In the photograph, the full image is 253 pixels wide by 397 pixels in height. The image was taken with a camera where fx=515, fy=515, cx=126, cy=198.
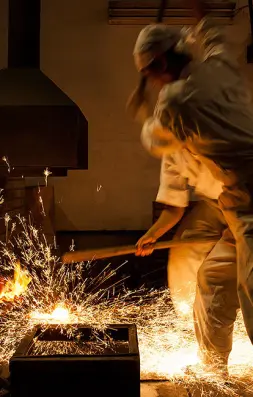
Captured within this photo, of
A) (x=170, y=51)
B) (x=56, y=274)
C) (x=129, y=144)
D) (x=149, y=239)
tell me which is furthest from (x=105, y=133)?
(x=170, y=51)

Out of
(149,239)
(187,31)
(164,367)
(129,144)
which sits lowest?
(164,367)

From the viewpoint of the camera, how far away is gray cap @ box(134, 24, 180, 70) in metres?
2.52

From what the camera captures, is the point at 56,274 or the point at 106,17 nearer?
the point at 56,274

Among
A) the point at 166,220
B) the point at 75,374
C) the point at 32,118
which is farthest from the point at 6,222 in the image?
the point at 75,374

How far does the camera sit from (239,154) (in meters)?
2.42

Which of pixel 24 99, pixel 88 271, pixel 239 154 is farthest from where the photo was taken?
pixel 88 271

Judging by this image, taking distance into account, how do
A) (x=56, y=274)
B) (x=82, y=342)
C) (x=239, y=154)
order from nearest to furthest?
(x=239, y=154) → (x=82, y=342) → (x=56, y=274)

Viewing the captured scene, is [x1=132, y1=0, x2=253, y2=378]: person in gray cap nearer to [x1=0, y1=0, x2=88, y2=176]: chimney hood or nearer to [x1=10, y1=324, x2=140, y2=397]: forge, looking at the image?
[x1=10, y1=324, x2=140, y2=397]: forge

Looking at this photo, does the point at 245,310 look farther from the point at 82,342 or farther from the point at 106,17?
the point at 106,17

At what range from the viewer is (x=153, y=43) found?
99.1 inches

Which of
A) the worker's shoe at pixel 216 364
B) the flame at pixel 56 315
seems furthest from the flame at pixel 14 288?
the worker's shoe at pixel 216 364

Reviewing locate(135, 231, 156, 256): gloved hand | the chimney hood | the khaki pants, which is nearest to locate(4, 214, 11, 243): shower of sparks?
the chimney hood

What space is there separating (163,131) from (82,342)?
1165 millimetres

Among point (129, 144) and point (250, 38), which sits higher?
point (250, 38)
